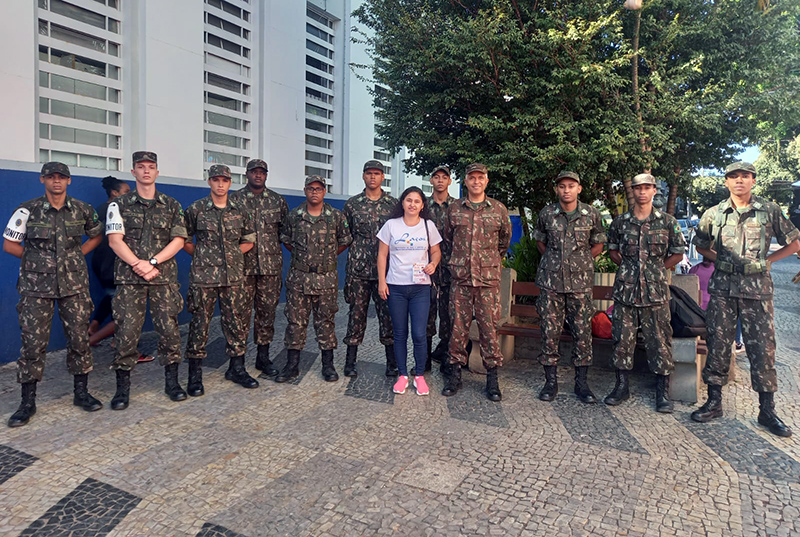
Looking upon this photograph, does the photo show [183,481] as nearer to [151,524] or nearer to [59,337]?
[151,524]

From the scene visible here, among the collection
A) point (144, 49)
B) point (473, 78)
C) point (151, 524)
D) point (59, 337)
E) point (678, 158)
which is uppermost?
point (144, 49)

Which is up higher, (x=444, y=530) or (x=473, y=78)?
(x=473, y=78)

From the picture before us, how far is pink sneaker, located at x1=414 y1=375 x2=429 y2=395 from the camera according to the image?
15.3ft

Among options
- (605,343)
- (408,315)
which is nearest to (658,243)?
(605,343)

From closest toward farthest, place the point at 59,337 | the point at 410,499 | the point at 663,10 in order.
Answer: the point at 410,499
the point at 59,337
the point at 663,10

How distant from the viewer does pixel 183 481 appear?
3.07 meters

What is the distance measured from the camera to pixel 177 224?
4.45m

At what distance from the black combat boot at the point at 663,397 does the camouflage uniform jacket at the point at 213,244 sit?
12.0ft

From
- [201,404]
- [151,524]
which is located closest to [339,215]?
[201,404]

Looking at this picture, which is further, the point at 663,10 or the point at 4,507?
the point at 663,10

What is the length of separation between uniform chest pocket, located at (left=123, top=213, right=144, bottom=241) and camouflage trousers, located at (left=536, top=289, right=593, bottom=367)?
11.1 ft

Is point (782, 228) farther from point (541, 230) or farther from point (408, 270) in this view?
point (408, 270)

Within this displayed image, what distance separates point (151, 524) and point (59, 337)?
394 cm

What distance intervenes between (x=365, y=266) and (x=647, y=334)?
2512 millimetres
